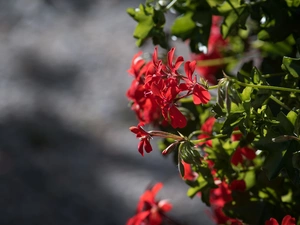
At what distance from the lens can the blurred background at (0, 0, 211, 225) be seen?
2762mm

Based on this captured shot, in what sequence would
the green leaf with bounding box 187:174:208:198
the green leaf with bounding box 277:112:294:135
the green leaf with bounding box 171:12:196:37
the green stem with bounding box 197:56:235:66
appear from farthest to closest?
the green stem with bounding box 197:56:235:66 < the green leaf with bounding box 171:12:196:37 < the green leaf with bounding box 187:174:208:198 < the green leaf with bounding box 277:112:294:135

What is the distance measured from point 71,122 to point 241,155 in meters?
2.32

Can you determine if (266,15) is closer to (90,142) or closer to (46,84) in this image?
(90,142)

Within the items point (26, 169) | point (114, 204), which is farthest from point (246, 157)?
point (26, 169)

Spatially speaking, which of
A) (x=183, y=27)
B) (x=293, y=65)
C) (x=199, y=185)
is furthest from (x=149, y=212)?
(x=293, y=65)

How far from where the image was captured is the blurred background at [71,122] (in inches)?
109

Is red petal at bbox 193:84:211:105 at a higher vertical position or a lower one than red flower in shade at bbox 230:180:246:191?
higher

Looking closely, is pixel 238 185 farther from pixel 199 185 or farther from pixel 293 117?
pixel 293 117

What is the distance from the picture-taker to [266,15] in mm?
955

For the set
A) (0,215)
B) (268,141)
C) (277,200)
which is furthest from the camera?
(0,215)

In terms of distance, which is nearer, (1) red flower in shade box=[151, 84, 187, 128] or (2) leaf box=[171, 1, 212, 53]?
(1) red flower in shade box=[151, 84, 187, 128]

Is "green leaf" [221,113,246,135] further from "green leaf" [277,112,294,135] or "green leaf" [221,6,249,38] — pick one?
"green leaf" [221,6,249,38]

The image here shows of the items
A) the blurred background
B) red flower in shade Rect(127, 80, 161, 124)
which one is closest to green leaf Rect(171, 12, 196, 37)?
red flower in shade Rect(127, 80, 161, 124)

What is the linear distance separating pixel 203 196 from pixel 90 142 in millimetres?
2196
